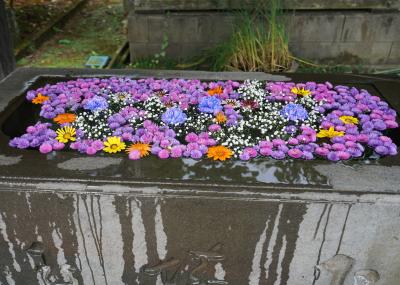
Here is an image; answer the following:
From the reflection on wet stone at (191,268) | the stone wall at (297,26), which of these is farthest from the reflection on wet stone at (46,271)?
the stone wall at (297,26)

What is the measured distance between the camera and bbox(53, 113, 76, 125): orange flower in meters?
1.96

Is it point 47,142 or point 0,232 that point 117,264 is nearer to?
point 0,232

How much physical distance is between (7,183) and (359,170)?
1.45 metres

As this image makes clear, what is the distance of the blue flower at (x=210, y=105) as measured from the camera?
2059 mm

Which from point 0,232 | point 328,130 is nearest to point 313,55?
point 328,130

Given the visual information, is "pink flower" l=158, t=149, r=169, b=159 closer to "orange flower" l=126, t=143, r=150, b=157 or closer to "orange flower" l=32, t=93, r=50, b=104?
"orange flower" l=126, t=143, r=150, b=157

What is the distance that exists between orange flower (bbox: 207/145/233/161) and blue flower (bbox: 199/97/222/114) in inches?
15.1

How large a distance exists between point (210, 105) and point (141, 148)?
0.54 metres

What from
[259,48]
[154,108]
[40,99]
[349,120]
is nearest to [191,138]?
[154,108]

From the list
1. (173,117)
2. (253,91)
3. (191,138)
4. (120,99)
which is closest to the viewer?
(191,138)

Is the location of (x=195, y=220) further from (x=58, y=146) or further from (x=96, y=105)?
(x=96, y=105)

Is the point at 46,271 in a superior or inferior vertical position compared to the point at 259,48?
inferior

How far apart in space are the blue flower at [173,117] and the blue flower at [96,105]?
1.21 ft

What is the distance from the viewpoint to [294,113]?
2.01m
